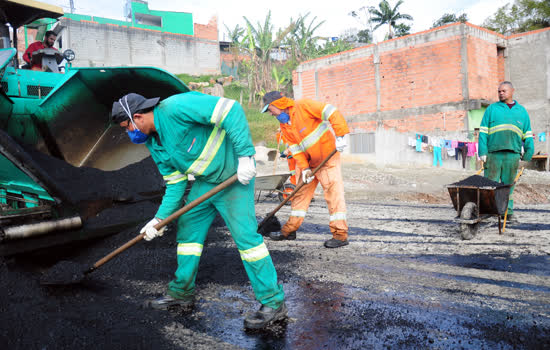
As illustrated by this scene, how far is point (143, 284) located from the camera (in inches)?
125

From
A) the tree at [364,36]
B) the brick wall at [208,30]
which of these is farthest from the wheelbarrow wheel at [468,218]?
the tree at [364,36]

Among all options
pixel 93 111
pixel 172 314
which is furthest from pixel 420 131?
pixel 172 314

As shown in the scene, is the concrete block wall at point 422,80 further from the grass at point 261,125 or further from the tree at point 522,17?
the tree at point 522,17

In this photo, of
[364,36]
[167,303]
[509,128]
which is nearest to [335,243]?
[167,303]

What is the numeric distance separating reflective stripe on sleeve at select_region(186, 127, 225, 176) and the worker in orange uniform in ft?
5.97

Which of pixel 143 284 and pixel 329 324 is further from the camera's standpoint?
pixel 143 284

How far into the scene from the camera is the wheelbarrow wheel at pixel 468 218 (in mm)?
4266

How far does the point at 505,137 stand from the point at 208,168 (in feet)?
13.4

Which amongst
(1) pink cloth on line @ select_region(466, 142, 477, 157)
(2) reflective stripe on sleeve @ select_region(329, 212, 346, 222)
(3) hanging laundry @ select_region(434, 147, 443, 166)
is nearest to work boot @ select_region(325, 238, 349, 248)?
(2) reflective stripe on sleeve @ select_region(329, 212, 346, 222)

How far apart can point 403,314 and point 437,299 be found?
0.37 metres

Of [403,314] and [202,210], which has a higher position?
[202,210]

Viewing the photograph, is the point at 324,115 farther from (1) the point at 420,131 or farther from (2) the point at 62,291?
(1) the point at 420,131

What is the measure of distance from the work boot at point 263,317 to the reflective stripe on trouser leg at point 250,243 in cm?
3

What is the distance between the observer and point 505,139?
16.1 feet
